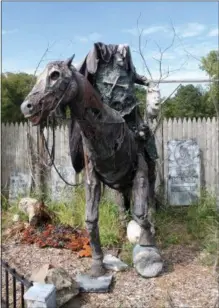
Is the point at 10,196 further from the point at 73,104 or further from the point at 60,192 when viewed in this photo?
the point at 73,104

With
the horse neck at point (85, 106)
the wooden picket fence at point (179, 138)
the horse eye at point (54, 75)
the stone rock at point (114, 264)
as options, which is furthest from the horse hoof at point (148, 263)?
the wooden picket fence at point (179, 138)

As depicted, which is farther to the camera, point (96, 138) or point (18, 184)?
point (18, 184)

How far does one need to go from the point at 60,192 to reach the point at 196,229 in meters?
2.94

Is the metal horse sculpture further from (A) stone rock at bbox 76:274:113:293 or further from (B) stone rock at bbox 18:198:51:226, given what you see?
(B) stone rock at bbox 18:198:51:226

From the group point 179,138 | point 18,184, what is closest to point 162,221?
point 179,138

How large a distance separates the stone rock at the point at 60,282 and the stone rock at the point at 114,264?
0.66 meters

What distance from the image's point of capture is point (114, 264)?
4379 mm

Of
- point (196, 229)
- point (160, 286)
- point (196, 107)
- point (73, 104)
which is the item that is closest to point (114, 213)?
point (196, 229)

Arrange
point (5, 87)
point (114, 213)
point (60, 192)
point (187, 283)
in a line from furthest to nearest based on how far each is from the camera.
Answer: point (5, 87) → point (60, 192) → point (114, 213) → point (187, 283)

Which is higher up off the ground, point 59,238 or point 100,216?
point 100,216

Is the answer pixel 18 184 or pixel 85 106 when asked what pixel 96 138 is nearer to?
pixel 85 106

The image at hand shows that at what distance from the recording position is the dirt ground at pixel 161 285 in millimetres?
3615

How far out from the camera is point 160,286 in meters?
3.89

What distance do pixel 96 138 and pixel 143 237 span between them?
48.2 inches
